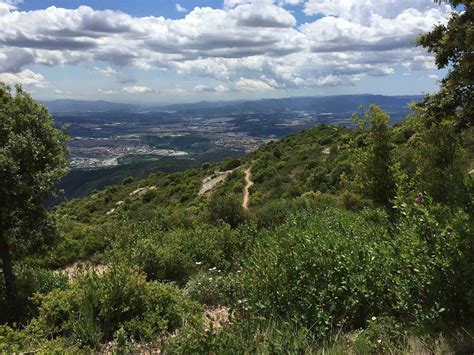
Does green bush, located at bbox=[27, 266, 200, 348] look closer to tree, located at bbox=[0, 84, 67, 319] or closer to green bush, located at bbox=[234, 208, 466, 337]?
green bush, located at bbox=[234, 208, 466, 337]

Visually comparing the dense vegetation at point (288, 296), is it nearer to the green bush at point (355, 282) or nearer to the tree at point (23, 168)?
the green bush at point (355, 282)

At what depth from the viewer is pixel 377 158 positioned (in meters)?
13.3

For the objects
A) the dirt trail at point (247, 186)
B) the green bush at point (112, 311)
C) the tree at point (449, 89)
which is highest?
the tree at point (449, 89)

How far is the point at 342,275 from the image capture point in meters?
5.35

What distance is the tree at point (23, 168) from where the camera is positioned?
838cm

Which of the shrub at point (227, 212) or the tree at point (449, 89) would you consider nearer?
the tree at point (449, 89)

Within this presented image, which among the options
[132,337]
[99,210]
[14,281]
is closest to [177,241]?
[14,281]

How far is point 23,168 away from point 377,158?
32.2 ft

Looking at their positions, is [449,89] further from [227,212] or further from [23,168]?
[23,168]

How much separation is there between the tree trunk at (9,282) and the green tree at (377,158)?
9.99 m

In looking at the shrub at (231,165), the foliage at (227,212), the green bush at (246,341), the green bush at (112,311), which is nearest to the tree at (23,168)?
the green bush at (112,311)

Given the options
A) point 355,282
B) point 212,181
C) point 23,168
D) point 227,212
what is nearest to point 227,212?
point 227,212

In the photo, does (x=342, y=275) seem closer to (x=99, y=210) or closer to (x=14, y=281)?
(x=14, y=281)

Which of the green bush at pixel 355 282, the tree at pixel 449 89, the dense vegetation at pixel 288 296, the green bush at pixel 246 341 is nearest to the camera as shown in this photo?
the green bush at pixel 246 341
